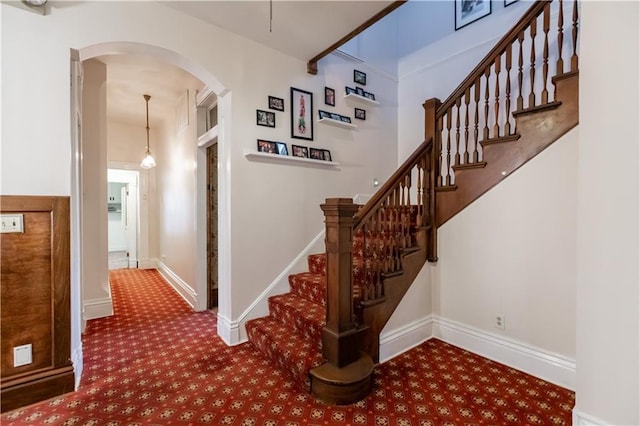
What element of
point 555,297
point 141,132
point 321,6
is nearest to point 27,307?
point 321,6

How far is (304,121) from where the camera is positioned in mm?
3275

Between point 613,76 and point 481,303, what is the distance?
6.31 ft

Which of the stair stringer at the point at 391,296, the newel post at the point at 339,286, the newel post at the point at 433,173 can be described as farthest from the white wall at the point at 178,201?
the newel post at the point at 433,173

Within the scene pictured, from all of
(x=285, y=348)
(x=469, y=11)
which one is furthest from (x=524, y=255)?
(x=469, y=11)

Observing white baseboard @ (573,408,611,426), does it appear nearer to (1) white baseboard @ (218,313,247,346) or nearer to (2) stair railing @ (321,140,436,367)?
(2) stair railing @ (321,140,436,367)

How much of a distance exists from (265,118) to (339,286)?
1.86 metres

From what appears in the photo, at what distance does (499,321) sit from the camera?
250 centimetres

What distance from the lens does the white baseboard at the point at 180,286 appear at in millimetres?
3941

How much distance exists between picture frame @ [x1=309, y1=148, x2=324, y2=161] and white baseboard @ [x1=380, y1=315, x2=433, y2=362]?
1.92 metres

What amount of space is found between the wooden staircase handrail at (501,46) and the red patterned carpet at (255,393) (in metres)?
2.33

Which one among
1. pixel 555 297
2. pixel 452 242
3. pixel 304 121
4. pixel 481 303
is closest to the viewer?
pixel 555 297

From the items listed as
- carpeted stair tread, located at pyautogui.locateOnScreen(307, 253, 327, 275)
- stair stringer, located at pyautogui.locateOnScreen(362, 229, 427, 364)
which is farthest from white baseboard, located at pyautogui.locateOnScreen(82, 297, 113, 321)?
stair stringer, located at pyautogui.locateOnScreen(362, 229, 427, 364)

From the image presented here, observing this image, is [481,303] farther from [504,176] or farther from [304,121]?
[304,121]

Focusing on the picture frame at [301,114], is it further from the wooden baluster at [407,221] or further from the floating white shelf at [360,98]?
the wooden baluster at [407,221]
